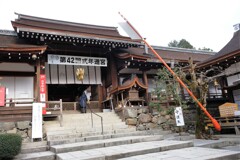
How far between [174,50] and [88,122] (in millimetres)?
13605

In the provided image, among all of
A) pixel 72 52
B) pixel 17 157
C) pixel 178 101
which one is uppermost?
pixel 72 52

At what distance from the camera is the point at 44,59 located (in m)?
12.6

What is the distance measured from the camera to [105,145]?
7.17 meters

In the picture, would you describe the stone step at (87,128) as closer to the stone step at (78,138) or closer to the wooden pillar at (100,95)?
the stone step at (78,138)

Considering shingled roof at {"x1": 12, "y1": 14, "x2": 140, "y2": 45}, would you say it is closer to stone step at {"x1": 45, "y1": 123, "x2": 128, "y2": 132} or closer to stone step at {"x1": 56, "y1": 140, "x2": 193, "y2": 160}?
stone step at {"x1": 45, "y1": 123, "x2": 128, "y2": 132}

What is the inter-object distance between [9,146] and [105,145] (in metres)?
3.01

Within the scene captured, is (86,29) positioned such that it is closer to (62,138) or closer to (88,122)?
(88,122)

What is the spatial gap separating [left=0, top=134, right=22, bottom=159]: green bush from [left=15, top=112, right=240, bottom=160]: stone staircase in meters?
0.33

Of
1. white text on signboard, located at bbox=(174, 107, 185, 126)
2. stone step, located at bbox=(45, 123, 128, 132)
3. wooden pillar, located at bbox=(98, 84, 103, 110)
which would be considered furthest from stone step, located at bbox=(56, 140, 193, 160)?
wooden pillar, located at bbox=(98, 84, 103, 110)

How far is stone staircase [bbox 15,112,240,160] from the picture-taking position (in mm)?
5625

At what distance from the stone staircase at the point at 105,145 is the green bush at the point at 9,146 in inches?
13.1

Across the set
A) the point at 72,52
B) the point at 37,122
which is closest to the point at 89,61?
the point at 72,52

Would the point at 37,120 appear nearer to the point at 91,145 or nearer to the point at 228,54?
the point at 91,145

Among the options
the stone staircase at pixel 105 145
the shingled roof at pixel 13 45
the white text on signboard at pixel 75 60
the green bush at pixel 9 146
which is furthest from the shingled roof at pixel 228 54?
the green bush at pixel 9 146
